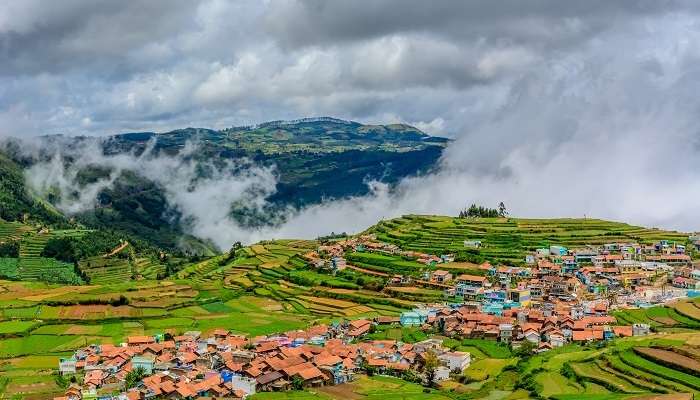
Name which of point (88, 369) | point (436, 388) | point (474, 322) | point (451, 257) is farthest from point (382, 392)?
point (451, 257)

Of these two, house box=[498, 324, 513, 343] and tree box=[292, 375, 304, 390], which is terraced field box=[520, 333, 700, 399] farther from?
tree box=[292, 375, 304, 390]

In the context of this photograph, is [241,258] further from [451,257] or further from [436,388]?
[436,388]

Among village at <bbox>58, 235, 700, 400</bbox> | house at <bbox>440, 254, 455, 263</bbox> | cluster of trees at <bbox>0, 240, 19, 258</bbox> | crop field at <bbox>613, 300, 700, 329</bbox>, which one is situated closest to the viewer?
village at <bbox>58, 235, 700, 400</bbox>

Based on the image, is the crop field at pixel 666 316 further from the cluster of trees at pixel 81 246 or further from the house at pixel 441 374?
the cluster of trees at pixel 81 246

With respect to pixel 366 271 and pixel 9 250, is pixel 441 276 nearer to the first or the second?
pixel 366 271

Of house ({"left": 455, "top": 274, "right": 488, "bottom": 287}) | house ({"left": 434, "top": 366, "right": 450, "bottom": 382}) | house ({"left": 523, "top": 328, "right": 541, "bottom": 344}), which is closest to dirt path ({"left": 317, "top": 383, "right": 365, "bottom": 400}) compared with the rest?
house ({"left": 434, "top": 366, "right": 450, "bottom": 382})

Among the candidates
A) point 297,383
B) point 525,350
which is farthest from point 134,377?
point 525,350
